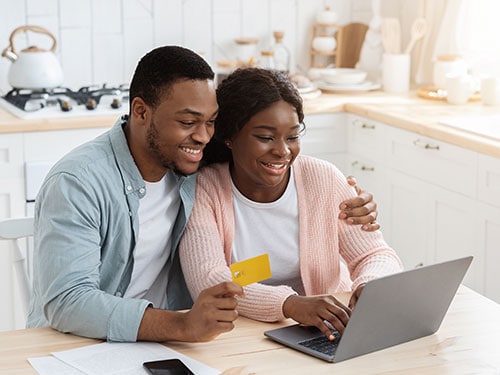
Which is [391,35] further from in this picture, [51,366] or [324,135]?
[51,366]

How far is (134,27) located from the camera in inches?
161

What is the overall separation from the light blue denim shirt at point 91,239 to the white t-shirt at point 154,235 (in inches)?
1.0

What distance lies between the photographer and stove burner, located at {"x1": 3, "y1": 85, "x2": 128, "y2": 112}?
11.6ft

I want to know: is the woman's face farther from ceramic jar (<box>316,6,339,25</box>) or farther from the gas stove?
ceramic jar (<box>316,6,339,25</box>)

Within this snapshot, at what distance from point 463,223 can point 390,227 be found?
536 mm

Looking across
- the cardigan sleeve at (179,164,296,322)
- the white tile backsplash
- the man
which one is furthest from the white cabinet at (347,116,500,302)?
the cardigan sleeve at (179,164,296,322)

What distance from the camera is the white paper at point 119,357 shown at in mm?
1643

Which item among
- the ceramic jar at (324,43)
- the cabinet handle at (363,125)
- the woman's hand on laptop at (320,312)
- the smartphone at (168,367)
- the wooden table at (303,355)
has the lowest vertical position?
the wooden table at (303,355)

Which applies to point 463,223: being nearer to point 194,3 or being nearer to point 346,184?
point 346,184

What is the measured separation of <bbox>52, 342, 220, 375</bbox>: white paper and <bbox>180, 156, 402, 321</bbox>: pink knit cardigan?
1.12ft

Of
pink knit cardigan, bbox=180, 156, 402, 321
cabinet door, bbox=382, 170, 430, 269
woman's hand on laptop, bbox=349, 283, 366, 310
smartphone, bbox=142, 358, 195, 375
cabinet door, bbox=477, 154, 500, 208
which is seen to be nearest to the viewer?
smartphone, bbox=142, 358, 195, 375

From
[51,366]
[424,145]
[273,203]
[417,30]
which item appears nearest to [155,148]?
[273,203]

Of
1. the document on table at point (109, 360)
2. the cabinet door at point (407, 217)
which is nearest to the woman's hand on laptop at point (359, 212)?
the document on table at point (109, 360)

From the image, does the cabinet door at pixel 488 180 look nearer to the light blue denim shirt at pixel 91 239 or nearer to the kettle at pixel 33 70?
the light blue denim shirt at pixel 91 239
